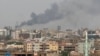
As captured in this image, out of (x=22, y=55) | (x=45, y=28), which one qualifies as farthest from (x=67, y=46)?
(x=45, y=28)

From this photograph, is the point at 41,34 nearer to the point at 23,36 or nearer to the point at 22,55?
the point at 23,36

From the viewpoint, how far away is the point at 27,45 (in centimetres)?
3216

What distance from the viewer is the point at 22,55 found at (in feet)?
67.2

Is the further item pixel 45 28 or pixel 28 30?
pixel 45 28

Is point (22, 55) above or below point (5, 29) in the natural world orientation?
below

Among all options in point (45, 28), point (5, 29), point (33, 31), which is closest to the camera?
point (5, 29)

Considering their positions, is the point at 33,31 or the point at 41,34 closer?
the point at 41,34

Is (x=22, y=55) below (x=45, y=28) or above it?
below

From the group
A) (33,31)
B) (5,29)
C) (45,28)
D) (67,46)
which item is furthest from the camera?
(45,28)

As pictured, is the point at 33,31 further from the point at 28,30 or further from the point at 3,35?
the point at 3,35

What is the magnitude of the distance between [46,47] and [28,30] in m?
26.7

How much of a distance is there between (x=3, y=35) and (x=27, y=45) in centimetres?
1872

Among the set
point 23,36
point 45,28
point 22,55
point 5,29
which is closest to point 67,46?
point 22,55

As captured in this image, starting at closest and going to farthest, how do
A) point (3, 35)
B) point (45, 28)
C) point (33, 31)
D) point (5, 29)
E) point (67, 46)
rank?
point (67, 46) → point (3, 35) → point (5, 29) → point (33, 31) → point (45, 28)
